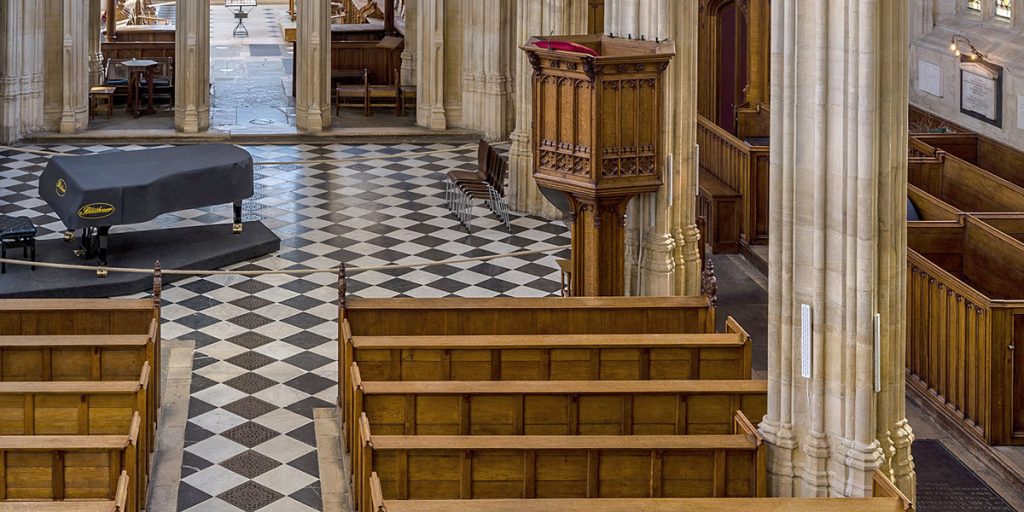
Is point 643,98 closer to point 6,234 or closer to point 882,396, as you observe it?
point 882,396

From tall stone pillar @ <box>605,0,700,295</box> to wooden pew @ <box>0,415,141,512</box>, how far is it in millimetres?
5247

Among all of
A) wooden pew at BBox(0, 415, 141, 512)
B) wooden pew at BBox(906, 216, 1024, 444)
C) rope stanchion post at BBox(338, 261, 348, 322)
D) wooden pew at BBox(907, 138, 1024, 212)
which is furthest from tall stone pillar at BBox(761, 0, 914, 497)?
wooden pew at BBox(907, 138, 1024, 212)

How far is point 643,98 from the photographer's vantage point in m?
11.4

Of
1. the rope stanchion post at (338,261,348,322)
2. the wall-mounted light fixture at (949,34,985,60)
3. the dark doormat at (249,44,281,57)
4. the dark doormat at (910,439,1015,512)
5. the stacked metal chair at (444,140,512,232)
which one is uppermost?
the dark doormat at (249,44,281,57)

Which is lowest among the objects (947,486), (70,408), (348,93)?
(947,486)

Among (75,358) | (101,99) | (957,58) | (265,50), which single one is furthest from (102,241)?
(265,50)

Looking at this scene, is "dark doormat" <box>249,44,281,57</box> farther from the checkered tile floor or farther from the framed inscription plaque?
the framed inscription plaque

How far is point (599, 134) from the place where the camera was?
36.8 feet

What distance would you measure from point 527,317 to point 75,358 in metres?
3.19

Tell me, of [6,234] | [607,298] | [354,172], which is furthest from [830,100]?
[354,172]

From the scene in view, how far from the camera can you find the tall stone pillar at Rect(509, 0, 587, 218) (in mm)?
16172

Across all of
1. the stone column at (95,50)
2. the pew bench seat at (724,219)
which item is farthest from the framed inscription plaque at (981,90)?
the stone column at (95,50)

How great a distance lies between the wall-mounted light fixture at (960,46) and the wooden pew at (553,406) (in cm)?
813

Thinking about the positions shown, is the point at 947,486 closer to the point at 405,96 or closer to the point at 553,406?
the point at 553,406
